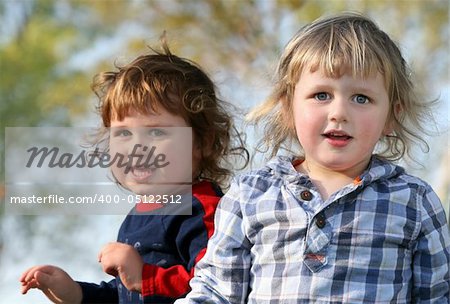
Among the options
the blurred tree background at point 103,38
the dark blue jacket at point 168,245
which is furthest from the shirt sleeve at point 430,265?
the blurred tree background at point 103,38

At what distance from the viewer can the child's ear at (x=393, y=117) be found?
5.89 ft

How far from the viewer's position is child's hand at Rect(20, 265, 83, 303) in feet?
6.86

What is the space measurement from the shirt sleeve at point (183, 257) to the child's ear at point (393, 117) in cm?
48

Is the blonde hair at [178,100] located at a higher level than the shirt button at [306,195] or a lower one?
higher

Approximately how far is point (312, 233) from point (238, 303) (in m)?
0.22

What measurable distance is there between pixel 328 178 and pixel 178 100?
0.57m

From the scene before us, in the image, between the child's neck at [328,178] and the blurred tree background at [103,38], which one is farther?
the blurred tree background at [103,38]

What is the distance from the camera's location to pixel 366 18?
6.00 ft

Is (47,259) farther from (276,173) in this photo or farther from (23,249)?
(276,173)

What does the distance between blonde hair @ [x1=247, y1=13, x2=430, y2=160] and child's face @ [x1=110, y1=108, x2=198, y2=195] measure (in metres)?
0.27

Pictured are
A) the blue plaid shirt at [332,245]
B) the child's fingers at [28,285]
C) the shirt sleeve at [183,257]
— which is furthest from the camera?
the child's fingers at [28,285]

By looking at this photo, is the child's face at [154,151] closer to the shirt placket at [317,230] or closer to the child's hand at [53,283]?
the child's hand at [53,283]

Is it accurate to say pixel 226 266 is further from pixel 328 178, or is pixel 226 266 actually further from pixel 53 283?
pixel 53 283

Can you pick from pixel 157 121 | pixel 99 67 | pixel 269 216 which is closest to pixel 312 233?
pixel 269 216
